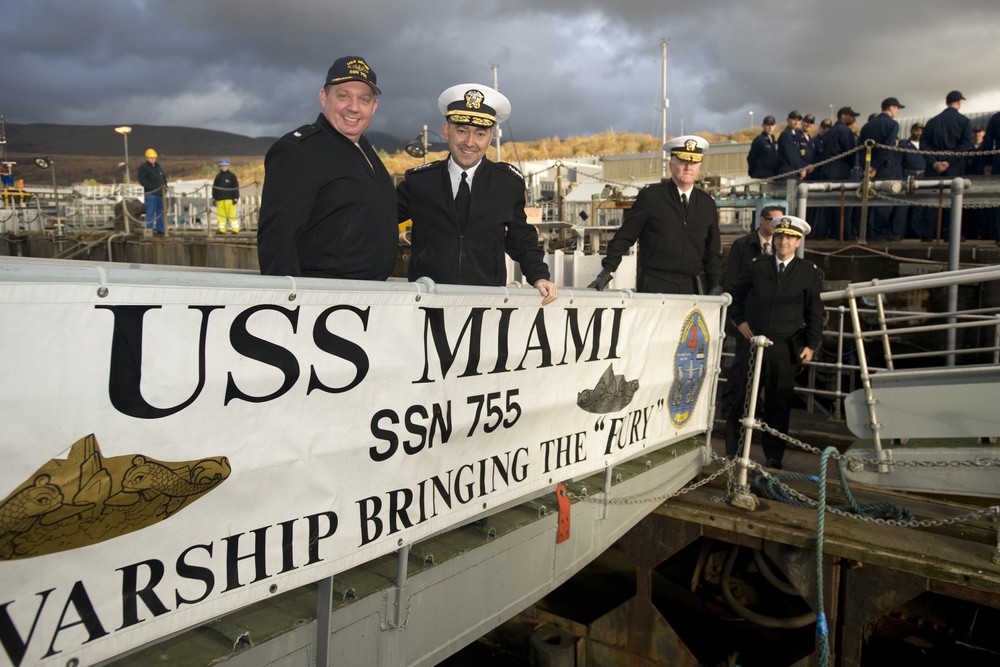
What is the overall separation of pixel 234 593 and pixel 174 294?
911 millimetres

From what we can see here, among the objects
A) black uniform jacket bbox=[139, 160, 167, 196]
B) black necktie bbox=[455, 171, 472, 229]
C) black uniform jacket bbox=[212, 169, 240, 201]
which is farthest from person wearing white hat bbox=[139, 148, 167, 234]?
black necktie bbox=[455, 171, 472, 229]

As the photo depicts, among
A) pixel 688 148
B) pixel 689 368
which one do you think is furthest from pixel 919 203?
pixel 689 368

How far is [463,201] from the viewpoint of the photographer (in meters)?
3.80

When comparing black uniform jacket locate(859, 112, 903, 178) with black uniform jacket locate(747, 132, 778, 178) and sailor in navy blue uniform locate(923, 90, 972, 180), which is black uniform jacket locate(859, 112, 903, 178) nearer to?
sailor in navy blue uniform locate(923, 90, 972, 180)

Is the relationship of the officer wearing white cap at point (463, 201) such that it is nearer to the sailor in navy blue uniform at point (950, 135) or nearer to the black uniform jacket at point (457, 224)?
the black uniform jacket at point (457, 224)

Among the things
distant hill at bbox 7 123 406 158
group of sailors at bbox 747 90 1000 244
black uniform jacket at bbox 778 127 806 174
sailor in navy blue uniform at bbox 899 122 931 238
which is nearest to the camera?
group of sailors at bbox 747 90 1000 244

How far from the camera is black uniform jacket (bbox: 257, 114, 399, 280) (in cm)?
288

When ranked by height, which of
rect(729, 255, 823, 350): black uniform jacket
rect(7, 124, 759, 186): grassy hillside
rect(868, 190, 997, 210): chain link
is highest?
rect(7, 124, 759, 186): grassy hillside

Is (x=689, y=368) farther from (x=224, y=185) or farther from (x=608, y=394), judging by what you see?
(x=224, y=185)

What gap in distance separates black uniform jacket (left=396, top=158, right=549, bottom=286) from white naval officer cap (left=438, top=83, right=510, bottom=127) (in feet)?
0.72

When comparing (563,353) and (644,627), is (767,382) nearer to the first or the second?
(644,627)

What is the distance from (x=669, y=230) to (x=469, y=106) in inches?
83.3

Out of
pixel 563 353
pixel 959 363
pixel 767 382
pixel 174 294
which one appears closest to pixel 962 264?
pixel 959 363

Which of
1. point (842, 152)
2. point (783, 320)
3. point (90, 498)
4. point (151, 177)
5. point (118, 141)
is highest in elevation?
point (118, 141)
